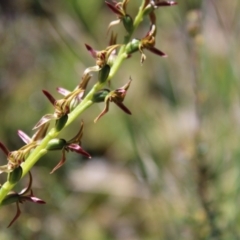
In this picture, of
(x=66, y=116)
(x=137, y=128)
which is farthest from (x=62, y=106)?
(x=137, y=128)

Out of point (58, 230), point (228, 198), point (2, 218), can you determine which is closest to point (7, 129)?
point (58, 230)

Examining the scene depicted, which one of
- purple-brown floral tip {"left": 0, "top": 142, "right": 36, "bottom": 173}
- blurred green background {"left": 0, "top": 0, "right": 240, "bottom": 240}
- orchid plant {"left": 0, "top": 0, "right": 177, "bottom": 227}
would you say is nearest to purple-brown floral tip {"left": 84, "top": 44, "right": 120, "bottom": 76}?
orchid plant {"left": 0, "top": 0, "right": 177, "bottom": 227}

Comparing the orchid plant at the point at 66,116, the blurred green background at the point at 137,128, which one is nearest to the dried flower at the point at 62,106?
the orchid plant at the point at 66,116

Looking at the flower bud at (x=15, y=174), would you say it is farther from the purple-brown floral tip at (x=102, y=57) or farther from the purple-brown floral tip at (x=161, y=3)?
the purple-brown floral tip at (x=161, y=3)

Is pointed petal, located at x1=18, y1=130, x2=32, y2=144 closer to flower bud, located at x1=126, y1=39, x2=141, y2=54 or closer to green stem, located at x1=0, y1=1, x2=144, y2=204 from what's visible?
green stem, located at x1=0, y1=1, x2=144, y2=204

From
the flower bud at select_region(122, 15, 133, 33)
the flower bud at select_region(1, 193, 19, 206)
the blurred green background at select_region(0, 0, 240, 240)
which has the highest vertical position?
the flower bud at select_region(122, 15, 133, 33)

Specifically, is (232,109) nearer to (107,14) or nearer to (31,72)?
(31,72)

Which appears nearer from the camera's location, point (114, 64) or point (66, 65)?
point (114, 64)

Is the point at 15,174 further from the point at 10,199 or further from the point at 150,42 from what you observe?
the point at 150,42
